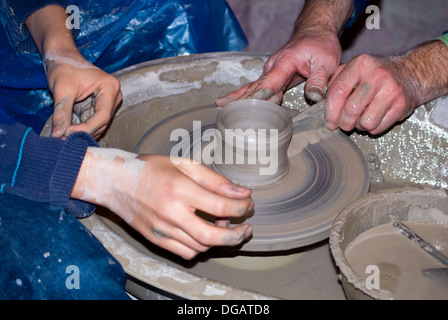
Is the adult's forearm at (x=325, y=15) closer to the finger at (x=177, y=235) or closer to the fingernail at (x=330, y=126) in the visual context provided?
the fingernail at (x=330, y=126)

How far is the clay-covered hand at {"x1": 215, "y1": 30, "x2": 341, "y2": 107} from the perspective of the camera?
1.53m

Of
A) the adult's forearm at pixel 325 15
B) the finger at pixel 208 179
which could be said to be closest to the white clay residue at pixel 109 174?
the finger at pixel 208 179

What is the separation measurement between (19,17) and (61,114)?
1.74ft

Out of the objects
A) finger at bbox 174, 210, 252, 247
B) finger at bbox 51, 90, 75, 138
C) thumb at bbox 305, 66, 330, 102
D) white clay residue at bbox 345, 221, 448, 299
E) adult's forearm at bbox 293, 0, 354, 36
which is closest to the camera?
finger at bbox 174, 210, 252, 247

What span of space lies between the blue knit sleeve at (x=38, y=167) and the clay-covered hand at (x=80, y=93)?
0.66ft

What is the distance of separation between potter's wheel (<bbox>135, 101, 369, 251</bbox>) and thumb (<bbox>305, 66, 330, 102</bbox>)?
63mm

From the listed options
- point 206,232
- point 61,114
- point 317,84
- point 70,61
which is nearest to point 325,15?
point 317,84

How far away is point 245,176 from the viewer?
134 centimetres

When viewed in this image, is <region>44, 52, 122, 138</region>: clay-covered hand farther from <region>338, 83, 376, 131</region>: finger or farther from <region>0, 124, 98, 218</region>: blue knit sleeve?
<region>338, 83, 376, 131</region>: finger

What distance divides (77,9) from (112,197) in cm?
95

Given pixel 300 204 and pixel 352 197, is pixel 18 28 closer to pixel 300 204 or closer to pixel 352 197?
pixel 300 204

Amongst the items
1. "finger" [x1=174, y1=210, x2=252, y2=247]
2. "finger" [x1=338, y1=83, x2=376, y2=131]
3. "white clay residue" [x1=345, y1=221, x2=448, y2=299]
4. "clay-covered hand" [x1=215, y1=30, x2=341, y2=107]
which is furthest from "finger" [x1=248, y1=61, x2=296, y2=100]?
"finger" [x1=174, y1=210, x2=252, y2=247]

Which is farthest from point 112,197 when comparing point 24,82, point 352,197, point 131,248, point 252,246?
point 24,82

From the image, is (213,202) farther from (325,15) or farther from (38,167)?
(325,15)
